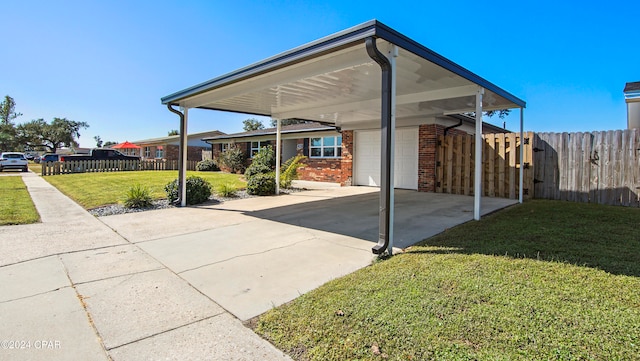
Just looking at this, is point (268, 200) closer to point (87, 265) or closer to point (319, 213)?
point (319, 213)

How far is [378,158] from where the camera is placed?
13.5 metres

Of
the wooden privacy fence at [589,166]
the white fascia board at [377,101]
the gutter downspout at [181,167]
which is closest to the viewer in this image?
the white fascia board at [377,101]

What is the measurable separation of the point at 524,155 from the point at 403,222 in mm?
5919

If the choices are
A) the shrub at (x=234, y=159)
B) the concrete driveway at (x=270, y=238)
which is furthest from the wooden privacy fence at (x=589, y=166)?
the shrub at (x=234, y=159)

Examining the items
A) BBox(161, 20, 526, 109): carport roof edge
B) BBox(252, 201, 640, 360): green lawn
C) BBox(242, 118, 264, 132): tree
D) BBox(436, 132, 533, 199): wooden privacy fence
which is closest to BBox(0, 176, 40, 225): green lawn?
BBox(161, 20, 526, 109): carport roof edge

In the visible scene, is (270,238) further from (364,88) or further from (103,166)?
(103,166)

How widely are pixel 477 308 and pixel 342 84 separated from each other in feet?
19.5

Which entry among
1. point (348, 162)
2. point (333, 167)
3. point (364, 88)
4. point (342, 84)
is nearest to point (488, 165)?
point (364, 88)

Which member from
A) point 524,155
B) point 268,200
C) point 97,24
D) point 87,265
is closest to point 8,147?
point 97,24

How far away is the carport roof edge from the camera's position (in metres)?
4.20

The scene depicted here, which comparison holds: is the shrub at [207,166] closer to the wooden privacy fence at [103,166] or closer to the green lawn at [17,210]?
the wooden privacy fence at [103,166]

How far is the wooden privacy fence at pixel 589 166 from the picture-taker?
8312 mm

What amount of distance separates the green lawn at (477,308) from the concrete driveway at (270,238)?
0.48m

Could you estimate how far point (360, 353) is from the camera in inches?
88.7
